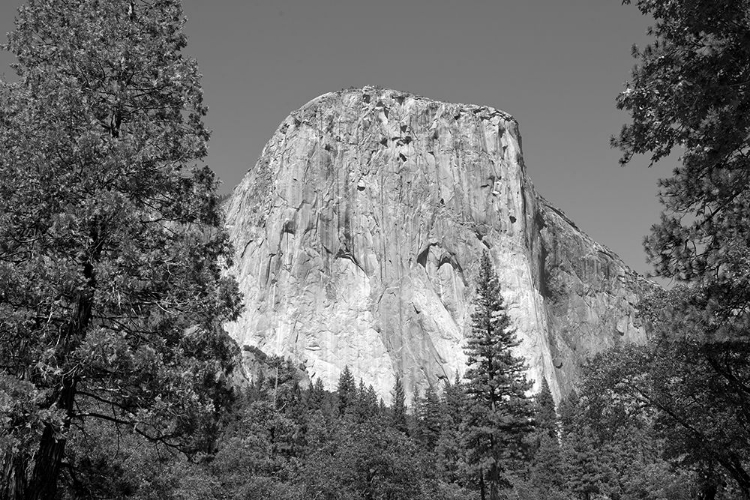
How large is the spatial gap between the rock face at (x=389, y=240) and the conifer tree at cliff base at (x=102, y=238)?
100 meters

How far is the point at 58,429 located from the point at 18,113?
5053 mm

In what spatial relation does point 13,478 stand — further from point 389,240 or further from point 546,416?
point 389,240

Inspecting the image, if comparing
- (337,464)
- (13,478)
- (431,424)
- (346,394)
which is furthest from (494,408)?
(346,394)

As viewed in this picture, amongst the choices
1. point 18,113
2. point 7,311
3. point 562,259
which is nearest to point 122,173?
point 18,113

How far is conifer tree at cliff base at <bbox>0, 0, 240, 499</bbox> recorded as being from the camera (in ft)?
29.7

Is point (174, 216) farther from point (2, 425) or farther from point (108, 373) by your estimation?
point (2, 425)

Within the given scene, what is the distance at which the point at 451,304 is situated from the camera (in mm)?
116312

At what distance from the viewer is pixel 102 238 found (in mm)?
9727

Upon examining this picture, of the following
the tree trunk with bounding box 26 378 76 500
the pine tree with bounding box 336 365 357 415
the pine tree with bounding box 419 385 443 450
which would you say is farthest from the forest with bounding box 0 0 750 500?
the pine tree with bounding box 336 365 357 415

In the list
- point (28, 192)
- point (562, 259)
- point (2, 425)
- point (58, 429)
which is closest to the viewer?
point (2, 425)

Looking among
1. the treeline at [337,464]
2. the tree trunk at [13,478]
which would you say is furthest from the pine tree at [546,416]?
the tree trunk at [13,478]

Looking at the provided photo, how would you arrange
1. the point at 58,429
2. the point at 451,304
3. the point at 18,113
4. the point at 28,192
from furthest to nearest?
the point at 451,304 < the point at 18,113 < the point at 28,192 < the point at 58,429

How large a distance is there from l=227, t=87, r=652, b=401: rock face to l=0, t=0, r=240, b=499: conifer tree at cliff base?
10007cm

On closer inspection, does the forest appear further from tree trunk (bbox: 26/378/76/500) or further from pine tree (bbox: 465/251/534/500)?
pine tree (bbox: 465/251/534/500)
